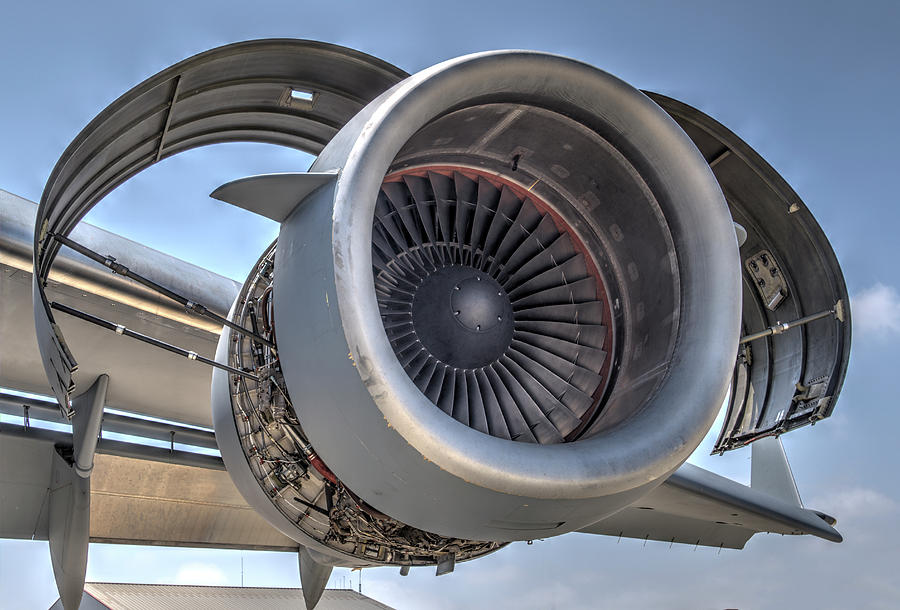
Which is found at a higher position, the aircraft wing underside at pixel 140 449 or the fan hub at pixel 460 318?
the aircraft wing underside at pixel 140 449

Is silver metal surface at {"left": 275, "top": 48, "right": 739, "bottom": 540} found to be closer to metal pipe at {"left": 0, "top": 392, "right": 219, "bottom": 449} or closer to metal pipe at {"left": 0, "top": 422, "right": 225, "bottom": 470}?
metal pipe at {"left": 0, "top": 392, "right": 219, "bottom": 449}

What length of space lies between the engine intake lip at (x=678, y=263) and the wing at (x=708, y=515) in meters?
1.56

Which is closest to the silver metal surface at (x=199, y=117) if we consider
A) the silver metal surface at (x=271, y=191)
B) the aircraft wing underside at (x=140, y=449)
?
the silver metal surface at (x=271, y=191)

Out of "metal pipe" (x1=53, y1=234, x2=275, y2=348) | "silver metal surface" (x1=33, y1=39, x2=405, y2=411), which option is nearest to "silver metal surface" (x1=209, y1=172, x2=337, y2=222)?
"metal pipe" (x1=53, y1=234, x2=275, y2=348)

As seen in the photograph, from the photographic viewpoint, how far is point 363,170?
266 centimetres

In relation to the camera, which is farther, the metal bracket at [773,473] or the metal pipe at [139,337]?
the metal bracket at [773,473]

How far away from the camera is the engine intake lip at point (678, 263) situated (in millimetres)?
2484

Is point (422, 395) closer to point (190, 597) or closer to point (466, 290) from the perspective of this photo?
point (466, 290)

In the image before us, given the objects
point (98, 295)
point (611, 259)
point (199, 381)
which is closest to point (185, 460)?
point (199, 381)

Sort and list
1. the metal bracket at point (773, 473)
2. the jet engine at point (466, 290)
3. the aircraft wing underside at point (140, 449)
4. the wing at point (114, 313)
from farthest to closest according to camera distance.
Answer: the metal bracket at point (773, 473) → the aircraft wing underside at point (140, 449) → the wing at point (114, 313) → the jet engine at point (466, 290)

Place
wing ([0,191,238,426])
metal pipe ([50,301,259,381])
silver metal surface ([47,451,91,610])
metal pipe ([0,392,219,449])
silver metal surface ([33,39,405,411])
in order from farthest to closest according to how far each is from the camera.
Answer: metal pipe ([0,392,219,449]), silver metal surface ([47,451,91,610]), wing ([0,191,238,426]), metal pipe ([50,301,259,381]), silver metal surface ([33,39,405,411])

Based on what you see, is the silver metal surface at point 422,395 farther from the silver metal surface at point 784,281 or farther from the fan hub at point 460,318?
the silver metal surface at point 784,281

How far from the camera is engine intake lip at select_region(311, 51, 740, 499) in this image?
2.48m

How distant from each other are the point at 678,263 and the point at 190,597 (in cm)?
1248
